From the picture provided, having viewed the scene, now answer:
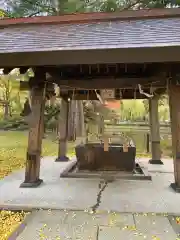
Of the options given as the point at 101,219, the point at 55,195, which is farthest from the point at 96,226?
the point at 55,195

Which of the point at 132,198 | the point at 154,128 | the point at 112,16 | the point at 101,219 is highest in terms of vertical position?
the point at 112,16

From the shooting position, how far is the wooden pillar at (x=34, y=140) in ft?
13.8

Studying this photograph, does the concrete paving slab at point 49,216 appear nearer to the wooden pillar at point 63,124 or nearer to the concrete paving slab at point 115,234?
the concrete paving slab at point 115,234

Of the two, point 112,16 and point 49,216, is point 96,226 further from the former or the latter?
point 112,16

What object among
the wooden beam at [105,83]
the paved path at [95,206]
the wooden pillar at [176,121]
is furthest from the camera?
the wooden beam at [105,83]

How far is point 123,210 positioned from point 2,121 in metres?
16.5

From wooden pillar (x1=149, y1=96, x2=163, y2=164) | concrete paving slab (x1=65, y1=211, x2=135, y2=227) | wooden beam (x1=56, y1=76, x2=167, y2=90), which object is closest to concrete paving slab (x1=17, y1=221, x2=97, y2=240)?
concrete paving slab (x1=65, y1=211, x2=135, y2=227)

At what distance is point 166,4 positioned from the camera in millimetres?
8414

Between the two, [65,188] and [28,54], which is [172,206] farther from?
[28,54]

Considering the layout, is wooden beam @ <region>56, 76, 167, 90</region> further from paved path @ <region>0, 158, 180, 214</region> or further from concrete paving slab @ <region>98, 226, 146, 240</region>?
concrete paving slab @ <region>98, 226, 146, 240</region>

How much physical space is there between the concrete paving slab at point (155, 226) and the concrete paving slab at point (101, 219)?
11 cm

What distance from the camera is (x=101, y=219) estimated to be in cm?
290

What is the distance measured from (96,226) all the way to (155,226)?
2.32 ft

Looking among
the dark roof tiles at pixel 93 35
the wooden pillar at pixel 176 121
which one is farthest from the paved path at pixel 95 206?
the dark roof tiles at pixel 93 35
